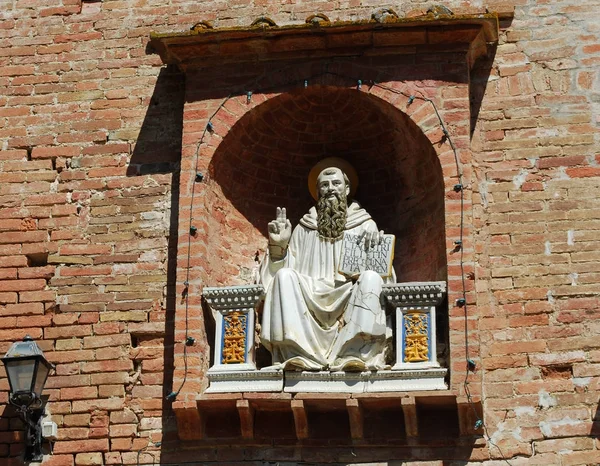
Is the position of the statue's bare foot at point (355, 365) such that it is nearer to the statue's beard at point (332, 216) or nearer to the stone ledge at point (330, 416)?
the stone ledge at point (330, 416)

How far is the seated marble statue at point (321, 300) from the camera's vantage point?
33.9 feet

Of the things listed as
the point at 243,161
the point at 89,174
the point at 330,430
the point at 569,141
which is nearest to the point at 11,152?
the point at 89,174

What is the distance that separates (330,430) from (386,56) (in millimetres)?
2984

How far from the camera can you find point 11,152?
11.9 m

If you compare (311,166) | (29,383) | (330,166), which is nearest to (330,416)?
(29,383)

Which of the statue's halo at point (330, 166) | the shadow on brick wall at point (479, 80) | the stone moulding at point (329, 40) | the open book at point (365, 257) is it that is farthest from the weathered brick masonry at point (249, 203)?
the open book at point (365, 257)

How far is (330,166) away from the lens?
1163 cm

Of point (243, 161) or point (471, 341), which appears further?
point (243, 161)

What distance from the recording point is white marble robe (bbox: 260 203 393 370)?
1032 centimetres

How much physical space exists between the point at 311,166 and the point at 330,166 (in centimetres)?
37

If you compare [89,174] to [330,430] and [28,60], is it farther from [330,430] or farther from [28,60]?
[330,430]

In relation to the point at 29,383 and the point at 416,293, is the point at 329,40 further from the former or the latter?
the point at 29,383

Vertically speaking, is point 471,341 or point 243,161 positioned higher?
point 243,161

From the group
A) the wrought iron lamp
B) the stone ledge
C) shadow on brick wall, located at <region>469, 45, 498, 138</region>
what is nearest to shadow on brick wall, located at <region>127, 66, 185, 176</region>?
the wrought iron lamp
